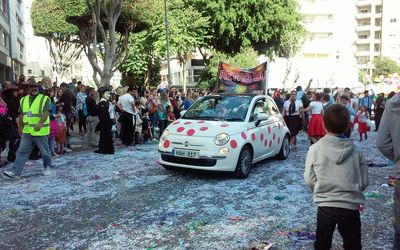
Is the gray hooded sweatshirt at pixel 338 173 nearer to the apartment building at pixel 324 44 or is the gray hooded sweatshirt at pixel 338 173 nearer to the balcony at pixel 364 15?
the apartment building at pixel 324 44

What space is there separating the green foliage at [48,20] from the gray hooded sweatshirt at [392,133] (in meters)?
29.1

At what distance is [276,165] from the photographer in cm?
948

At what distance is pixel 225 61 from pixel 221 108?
2376 centimetres

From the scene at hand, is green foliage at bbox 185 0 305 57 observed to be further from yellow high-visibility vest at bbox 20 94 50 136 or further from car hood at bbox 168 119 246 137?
yellow high-visibility vest at bbox 20 94 50 136

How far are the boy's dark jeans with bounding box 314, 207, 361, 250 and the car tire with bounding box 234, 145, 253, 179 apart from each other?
14.2ft

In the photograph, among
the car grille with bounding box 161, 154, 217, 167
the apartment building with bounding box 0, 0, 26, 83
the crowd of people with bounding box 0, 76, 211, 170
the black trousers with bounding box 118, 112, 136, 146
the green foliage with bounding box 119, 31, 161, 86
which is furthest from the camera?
the green foliage with bounding box 119, 31, 161, 86

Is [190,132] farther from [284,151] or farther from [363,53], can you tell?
[363,53]

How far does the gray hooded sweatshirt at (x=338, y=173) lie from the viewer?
11.1 ft

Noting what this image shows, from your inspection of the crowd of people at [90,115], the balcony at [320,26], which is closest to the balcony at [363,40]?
the balcony at [320,26]

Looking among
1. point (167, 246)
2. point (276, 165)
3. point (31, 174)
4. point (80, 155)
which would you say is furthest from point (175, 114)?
point (167, 246)

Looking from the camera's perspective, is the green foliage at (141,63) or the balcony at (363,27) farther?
the balcony at (363,27)

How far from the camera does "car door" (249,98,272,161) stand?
8367mm

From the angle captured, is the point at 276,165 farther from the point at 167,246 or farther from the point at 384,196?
the point at 167,246

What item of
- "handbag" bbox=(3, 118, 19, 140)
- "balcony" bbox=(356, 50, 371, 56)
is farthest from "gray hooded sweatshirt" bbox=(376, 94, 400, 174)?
"balcony" bbox=(356, 50, 371, 56)
